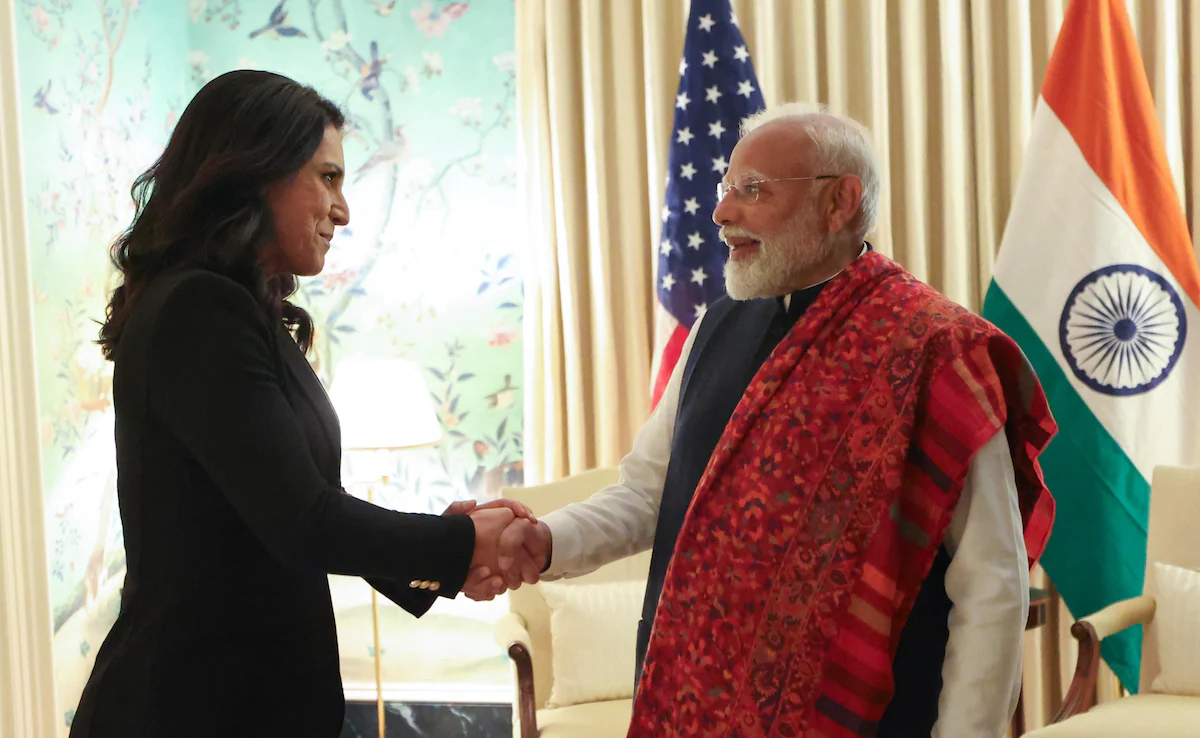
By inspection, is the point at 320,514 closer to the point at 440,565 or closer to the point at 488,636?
the point at 440,565

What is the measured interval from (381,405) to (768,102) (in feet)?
5.16

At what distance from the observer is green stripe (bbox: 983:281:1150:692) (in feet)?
10.1

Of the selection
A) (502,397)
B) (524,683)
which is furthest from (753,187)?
(502,397)

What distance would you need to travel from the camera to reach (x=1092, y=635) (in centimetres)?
275

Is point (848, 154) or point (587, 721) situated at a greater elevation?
point (848, 154)

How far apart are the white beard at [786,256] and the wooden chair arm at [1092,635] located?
154cm

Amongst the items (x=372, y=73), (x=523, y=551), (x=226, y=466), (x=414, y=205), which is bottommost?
(x=523, y=551)

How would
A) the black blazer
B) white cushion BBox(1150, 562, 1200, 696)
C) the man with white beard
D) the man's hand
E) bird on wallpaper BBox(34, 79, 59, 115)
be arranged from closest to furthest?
the black blazer → the man with white beard → the man's hand → white cushion BBox(1150, 562, 1200, 696) → bird on wallpaper BBox(34, 79, 59, 115)

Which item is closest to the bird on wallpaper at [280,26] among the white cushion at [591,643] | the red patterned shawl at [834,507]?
the white cushion at [591,643]

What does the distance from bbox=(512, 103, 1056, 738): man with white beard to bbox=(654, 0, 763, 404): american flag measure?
1427 millimetres

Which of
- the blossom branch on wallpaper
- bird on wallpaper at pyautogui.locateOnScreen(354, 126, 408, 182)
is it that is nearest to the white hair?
bird on wallpaper at pyautogui.locateOnScreen(354, 126, 408, 182)

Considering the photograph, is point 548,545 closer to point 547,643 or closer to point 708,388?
point 708,388

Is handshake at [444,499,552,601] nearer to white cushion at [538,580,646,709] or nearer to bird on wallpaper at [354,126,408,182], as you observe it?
white cushion at [538,580,646,709]

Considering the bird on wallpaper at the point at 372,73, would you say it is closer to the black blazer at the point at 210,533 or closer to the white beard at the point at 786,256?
the white beard at the point at 786,256
